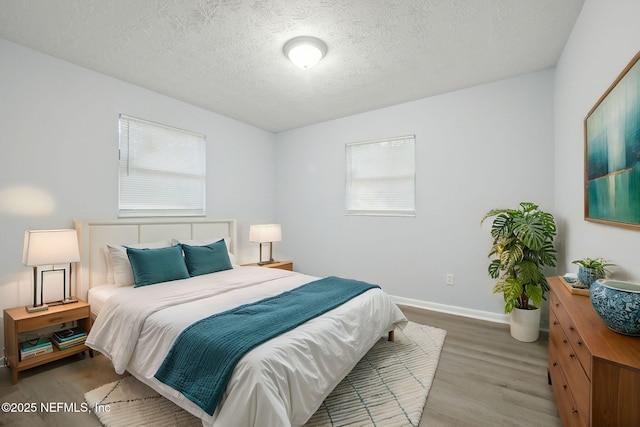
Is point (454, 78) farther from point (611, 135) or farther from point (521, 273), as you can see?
point (521, 273)

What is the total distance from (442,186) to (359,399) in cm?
260

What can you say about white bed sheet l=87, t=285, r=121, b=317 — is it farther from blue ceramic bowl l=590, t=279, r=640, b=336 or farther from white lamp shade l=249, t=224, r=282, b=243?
blue ceramic bowl l=590, t=279, r=640, b=336

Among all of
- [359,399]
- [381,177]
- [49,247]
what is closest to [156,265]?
[49,247]

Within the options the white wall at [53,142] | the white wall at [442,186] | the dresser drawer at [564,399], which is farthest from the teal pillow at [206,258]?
the dresser drawer at [564,399]

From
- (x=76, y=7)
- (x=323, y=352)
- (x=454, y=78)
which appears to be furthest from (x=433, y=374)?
(x=76, y=7)

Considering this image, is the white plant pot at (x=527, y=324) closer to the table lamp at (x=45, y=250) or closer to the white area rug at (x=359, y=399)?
the white area rug at (x=359, y=399)

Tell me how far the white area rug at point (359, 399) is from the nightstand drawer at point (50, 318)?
71 cm

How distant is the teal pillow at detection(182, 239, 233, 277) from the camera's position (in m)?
3.11

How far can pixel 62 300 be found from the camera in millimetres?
2557

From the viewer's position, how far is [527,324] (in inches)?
107

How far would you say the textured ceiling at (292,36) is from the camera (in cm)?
202

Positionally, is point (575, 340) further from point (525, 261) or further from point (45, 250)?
point (45, 250)

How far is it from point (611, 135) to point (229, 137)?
162 inches

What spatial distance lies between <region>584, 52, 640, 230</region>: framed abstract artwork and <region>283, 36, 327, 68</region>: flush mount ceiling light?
1934 millimetres
